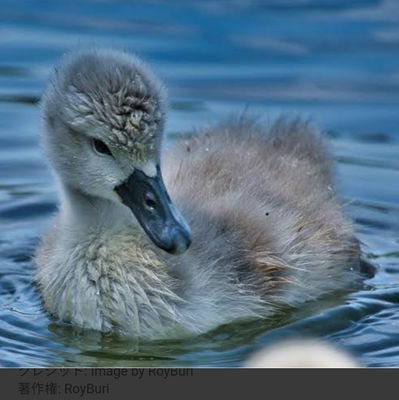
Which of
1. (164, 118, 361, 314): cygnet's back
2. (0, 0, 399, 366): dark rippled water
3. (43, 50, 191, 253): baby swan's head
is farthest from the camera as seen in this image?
(164, 118, 361, 314): cygnet's back

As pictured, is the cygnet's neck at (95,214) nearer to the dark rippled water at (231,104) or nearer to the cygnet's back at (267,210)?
the cygnet's back at (267,210)

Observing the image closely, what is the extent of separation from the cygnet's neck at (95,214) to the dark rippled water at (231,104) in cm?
44

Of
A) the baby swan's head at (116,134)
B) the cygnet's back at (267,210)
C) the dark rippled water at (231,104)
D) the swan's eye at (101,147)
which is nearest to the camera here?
the baby swan's head at (116,134)

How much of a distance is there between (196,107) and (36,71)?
1217mm

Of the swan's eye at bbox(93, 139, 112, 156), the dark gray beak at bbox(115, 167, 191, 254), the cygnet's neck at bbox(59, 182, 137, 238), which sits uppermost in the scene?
the swan's eye at bbox(93, 139, 112, 156)

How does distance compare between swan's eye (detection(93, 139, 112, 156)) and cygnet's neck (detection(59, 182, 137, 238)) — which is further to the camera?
cygnet's neck (detection(59, 182, 137, 238))

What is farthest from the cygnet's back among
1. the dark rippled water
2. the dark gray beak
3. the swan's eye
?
the swan's eye

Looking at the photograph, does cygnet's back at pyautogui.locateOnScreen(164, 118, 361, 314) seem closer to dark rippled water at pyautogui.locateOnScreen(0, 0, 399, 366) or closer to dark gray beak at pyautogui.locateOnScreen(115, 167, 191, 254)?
dark rippled water at pyautogui.locateOnScreen(0, 0, 399, 366)

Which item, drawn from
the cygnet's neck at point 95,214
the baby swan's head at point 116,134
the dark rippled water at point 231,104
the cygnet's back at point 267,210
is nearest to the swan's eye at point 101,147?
the baby swan's head at point 116,134

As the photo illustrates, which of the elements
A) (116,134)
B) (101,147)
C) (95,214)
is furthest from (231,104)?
(116,134)

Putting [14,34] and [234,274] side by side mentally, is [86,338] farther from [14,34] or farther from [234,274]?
[14,34]

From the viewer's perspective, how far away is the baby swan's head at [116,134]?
614 cm

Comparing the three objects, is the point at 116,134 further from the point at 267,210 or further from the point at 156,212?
the point at 267,210

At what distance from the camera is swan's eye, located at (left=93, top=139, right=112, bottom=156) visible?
20.5 ft
